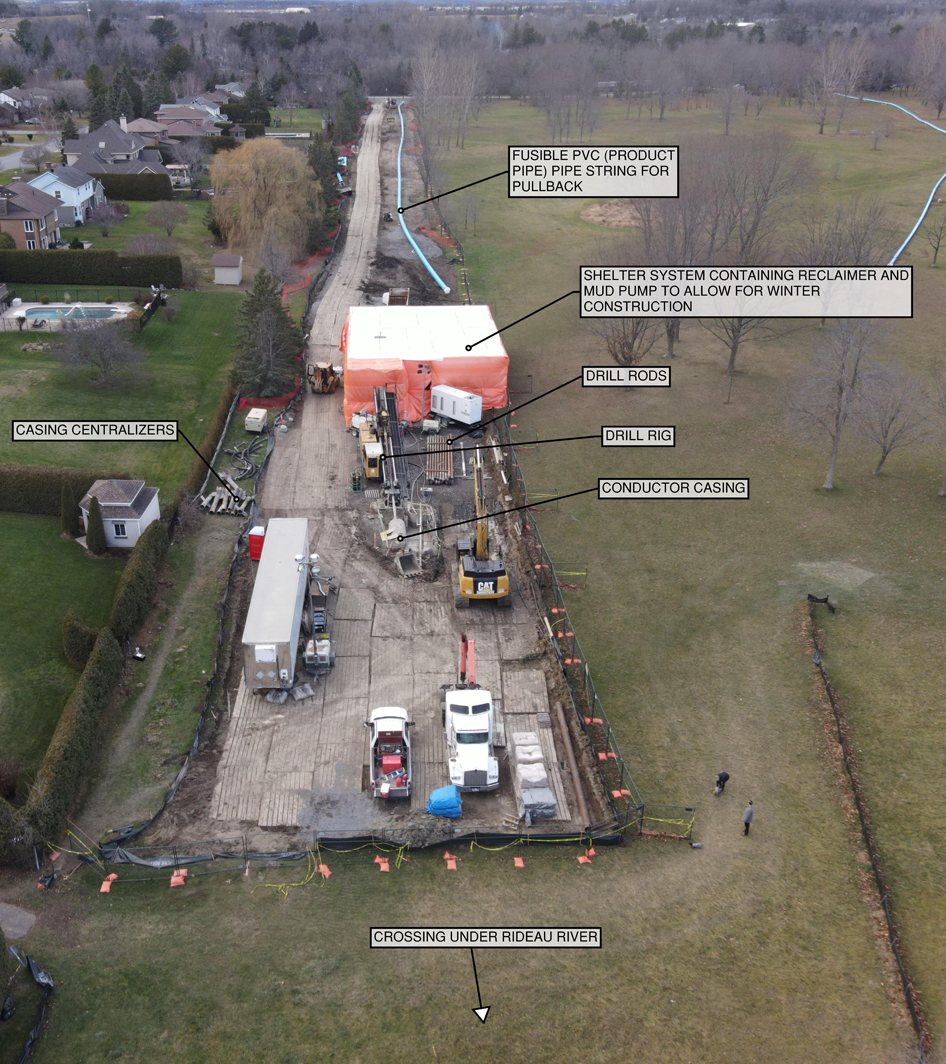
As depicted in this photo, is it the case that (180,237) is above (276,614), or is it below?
below

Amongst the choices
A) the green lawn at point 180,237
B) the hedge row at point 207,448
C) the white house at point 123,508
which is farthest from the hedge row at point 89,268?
the white house at point 123,508

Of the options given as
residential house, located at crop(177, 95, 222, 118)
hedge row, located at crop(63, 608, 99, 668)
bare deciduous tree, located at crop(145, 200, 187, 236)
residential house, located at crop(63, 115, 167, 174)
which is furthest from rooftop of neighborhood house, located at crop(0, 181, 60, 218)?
residential house, located at crop(177, 95, 222, 118)

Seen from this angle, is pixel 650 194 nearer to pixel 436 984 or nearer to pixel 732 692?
pixel 732 692

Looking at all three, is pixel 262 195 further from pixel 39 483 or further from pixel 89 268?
pixel 39 483

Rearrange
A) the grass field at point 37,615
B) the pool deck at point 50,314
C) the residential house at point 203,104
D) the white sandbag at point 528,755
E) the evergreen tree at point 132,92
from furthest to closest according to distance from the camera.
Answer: the residential house at point 203,104 < the evergreen tree at point 132,92 < the pool deck at point 50,314 < the grass field at point 37,615 < the white sandbag at point 528,755

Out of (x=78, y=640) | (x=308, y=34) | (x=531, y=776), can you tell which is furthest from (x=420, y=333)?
(x=308, y=34)

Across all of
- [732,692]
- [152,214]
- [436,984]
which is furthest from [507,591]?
[152,214]

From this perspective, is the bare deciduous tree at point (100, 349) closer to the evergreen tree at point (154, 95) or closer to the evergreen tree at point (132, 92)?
the evergreen tree at point (132, 92)
